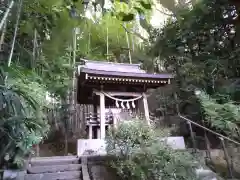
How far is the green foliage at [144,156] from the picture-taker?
378 centimetres

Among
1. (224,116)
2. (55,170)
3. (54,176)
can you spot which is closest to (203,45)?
(224,116)

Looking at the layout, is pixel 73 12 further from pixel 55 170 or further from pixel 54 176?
Answer: pixel 55 170

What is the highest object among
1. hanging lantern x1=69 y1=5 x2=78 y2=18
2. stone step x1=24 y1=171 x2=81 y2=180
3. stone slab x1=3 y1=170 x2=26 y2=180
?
hanging lantern x1=69 y1=5 x2=78 y2=18

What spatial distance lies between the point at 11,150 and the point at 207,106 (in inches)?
211

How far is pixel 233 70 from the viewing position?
7637mm

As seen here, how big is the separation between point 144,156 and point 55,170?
7.29 ft

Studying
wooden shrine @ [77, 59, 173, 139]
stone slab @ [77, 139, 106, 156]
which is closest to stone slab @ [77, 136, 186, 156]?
stone slab @ [77, 139, 106, 156]

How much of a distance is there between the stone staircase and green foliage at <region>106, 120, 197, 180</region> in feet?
3.24

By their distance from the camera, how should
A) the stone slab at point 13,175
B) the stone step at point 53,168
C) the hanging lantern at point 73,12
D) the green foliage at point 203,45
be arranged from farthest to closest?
1. the green foliage at point 203,45
2. the stone step at point 53,168
3. the stone slab at point 13,175
4. the hanging lantern at point 73,12

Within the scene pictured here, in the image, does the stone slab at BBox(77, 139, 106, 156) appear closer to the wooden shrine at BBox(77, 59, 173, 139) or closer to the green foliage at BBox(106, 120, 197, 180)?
the wooden shrine at BBox(77, 59, 173, 139)

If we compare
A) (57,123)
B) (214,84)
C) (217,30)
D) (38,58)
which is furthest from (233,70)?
(57,123)

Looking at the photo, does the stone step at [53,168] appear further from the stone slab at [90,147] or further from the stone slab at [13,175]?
the stone slab at [90,147]

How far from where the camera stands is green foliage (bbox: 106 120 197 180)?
378 centimetres

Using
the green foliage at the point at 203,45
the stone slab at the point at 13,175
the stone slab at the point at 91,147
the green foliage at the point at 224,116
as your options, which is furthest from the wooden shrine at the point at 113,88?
the stone slab at the point at 13,175
